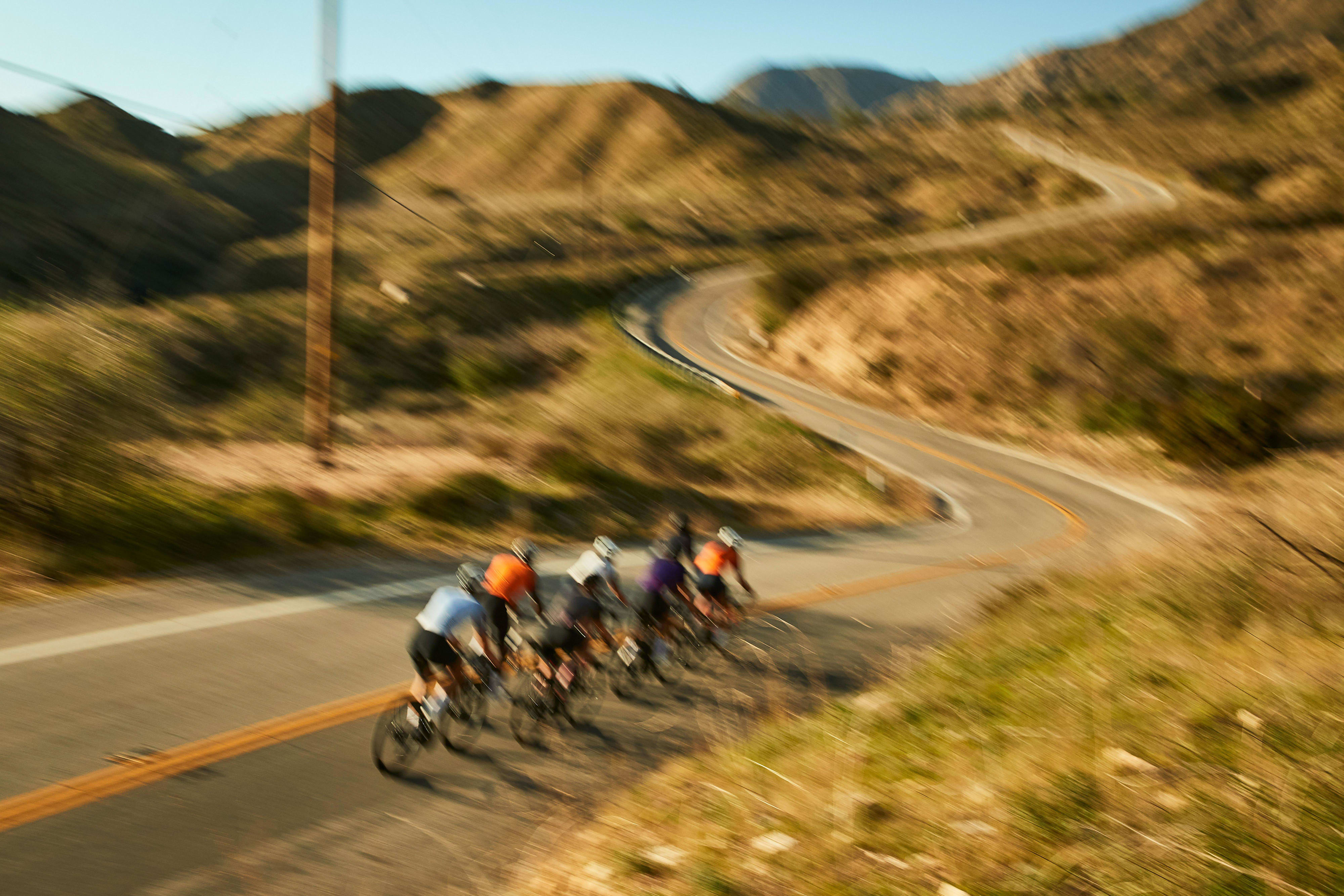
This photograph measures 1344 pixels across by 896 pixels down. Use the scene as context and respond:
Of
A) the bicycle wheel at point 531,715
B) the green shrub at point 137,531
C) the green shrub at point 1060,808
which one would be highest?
the green shrub at point 1060,808

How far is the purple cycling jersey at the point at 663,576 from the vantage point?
31.0ft

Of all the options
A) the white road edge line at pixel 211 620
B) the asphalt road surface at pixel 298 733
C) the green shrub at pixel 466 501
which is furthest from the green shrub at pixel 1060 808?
the green shrub at pixel 466 501

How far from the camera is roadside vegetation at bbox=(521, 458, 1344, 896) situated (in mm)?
4172

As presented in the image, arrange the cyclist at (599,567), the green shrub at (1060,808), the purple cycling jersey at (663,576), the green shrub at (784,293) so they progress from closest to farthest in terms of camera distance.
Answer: the green shrub at (1060,808) → the cyclist at (599,567) → the purple cycling jersey at (663,576) → the green shrub at (784,293)

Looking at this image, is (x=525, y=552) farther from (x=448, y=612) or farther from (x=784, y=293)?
(x=784, y=293)

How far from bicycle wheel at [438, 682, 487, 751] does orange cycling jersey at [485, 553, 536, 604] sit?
31.5 inches

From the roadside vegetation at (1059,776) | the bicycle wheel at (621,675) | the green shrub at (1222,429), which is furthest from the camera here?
the green shrub at (1222,429)

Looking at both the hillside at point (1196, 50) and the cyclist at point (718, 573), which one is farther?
the hillside at point (1196, 50)

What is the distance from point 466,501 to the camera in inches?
651

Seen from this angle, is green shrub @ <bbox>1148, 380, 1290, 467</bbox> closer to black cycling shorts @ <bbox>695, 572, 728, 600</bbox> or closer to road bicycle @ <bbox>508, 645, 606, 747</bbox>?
black cycling shorts @ <bbox>695, 572, 728, 600</bbox>

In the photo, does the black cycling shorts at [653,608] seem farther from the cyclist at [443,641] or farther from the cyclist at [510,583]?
the cyclist at [443,641]

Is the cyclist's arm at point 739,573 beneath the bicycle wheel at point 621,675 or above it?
above

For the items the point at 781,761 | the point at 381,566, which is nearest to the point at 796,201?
the point at 381,566

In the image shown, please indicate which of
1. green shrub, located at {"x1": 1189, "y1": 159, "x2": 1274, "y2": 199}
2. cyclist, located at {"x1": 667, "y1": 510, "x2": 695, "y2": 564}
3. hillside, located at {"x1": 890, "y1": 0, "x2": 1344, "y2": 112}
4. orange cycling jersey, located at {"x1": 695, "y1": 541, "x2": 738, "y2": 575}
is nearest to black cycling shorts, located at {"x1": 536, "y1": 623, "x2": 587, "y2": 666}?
cyclist, located at {"x1": 667, "y1": 510, "x2": 695, "y2": 564}
